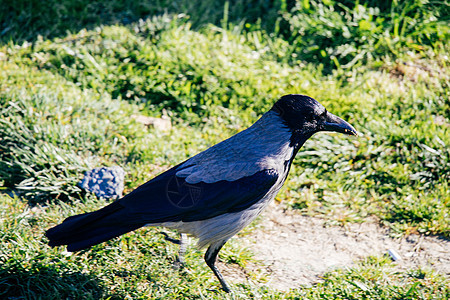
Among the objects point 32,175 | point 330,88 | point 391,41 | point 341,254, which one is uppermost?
point 391,41

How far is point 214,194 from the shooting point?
346 cm

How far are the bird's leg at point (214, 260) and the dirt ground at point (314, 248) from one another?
243 millimetres

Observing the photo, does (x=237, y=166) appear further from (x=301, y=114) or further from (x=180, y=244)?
(x=180, y=244)

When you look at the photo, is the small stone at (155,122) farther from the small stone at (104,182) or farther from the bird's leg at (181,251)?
the bird's leg at (181,251)

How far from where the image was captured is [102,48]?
6.30 metres

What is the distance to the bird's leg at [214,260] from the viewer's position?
364 cm

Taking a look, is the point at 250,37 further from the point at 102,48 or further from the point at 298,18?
the point at 102,48

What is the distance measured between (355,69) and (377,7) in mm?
1061

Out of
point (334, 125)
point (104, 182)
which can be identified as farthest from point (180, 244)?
point (334, 125)

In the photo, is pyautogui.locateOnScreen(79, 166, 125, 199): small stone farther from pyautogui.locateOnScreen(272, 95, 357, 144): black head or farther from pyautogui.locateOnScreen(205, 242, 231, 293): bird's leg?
pyautogui.locateOnScreen(272, 95, 357, 144): black head

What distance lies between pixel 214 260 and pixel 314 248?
1.10 metres

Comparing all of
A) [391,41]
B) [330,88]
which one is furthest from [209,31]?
[391,41]

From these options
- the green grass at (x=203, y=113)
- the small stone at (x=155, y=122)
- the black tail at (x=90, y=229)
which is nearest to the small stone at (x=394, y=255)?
the green grass at (x=203, y=113)

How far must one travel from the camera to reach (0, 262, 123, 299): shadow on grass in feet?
11.3
